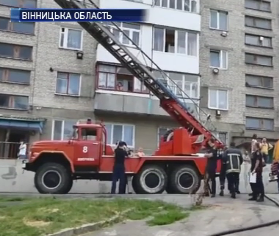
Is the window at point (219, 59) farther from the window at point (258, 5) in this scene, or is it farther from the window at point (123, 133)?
the window at point (123, 133)

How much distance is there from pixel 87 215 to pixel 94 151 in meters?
6.41

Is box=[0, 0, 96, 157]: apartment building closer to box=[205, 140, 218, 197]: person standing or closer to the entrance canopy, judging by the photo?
the entrance canopy

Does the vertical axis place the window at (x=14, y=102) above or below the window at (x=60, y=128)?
above

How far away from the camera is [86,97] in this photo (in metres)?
28.7

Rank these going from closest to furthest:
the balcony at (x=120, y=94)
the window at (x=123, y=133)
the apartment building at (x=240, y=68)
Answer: the balcony at (x=120, y=94) < the window at (x=123, y=133) < the apartment building at (x=240, y=68)

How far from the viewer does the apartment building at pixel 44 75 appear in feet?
89.9

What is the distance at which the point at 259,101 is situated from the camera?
112ft

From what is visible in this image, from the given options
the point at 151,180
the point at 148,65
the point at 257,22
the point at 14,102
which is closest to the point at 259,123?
the point at 257,22

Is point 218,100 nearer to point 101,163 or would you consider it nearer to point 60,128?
point 60,128

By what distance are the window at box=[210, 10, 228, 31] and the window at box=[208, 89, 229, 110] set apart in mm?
5350

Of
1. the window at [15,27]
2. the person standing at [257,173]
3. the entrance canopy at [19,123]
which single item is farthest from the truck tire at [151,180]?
the window at [15,27]

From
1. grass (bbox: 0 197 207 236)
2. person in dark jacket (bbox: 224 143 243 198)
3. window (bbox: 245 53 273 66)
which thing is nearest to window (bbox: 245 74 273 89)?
window (bbox: 245 53 273 66)

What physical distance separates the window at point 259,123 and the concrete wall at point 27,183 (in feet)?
49.3

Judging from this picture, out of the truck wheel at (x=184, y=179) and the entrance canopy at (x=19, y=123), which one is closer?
the truck wheel at (x=184, y=179)
